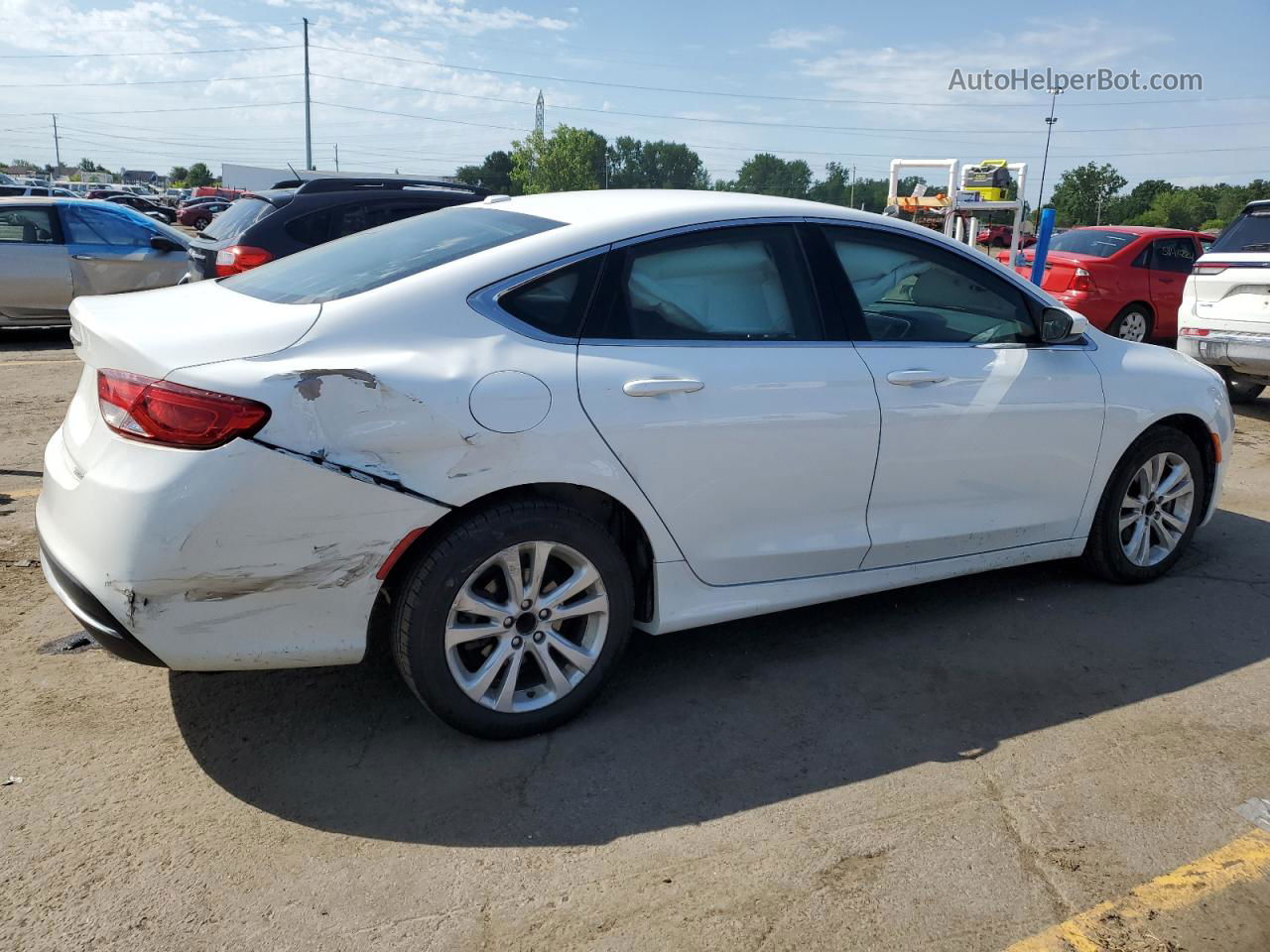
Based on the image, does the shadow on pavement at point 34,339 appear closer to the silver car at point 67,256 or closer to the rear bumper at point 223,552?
the silver car at point 67,256

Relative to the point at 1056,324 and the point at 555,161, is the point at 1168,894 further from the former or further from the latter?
the point at 555,161

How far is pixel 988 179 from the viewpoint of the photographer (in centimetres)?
1814

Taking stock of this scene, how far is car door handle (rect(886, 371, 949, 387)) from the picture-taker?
3.63 metres

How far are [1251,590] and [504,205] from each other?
3668 mm

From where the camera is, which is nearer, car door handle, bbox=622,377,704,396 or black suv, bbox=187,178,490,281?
car door handle, bbox=622,377,704,396

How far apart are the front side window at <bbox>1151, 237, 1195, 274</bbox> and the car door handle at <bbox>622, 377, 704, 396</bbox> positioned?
36.6 feet

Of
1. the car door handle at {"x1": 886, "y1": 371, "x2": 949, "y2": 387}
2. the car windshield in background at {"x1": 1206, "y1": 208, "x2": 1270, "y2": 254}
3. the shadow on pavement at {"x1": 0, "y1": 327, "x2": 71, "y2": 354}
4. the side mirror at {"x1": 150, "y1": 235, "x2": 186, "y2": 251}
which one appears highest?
the car windshield in background at {"x1": 1206, "y1": 208, "x2": 1270, "y2": 254}

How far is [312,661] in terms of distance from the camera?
2846 millimetres

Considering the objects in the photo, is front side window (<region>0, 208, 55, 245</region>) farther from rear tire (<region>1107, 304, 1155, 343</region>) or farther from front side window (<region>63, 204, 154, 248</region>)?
rear tire (<region>1107, 304, 1155, 343</region>)

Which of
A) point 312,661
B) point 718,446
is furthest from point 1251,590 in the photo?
point 312,661

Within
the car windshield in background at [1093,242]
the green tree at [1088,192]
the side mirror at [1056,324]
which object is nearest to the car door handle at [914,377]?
the side mirror at [1056,324]

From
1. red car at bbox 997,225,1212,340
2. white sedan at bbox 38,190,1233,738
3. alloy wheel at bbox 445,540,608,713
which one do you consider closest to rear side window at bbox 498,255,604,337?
white sedan at bbox 38,190,1233,738

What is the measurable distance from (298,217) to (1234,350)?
24.4 ft

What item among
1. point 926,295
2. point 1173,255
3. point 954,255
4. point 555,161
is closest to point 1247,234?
point 1173,255
